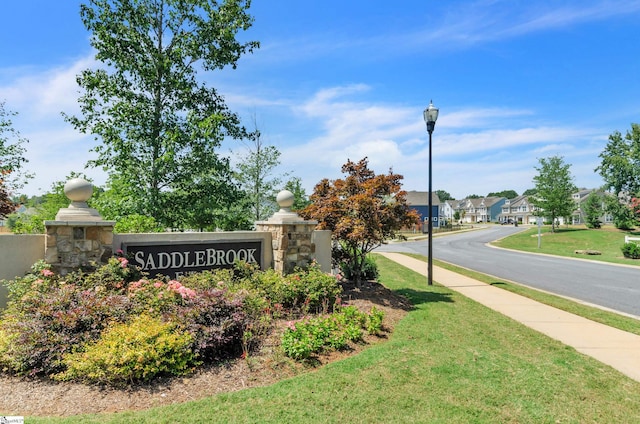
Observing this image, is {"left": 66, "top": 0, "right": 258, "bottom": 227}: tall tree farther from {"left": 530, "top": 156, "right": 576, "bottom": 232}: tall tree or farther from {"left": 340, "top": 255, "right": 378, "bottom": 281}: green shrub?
{"left": 530, "top": 156, "right": 576, "bottom": 232}: tall tree

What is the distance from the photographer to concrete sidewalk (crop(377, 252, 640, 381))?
17.4 feet

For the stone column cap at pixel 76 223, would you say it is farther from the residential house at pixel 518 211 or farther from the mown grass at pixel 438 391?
the residential house at pixel 518 211

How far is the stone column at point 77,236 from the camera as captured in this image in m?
5.73

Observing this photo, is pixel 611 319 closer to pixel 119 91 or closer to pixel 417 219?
pixel 417 219

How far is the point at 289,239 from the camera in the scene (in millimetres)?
7883

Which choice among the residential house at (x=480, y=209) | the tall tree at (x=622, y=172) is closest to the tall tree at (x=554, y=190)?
the tall tree at (x=622, y=172)

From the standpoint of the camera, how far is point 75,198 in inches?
237

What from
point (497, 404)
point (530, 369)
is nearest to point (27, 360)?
point (497, 404)

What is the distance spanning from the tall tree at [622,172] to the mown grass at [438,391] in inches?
2059

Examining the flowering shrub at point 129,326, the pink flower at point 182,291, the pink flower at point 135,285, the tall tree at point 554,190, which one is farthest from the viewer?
the tall tree at point 554,190

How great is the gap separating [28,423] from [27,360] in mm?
1174

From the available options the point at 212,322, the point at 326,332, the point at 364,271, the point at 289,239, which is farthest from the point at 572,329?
the point at 212,322

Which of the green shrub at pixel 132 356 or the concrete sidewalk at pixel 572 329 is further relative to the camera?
the concrete sidewalk at pixel 572 329

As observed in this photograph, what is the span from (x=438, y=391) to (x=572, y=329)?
4.42m
